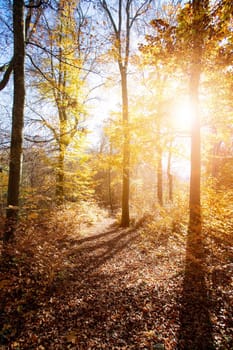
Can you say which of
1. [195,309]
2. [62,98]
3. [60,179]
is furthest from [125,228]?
[62,98]

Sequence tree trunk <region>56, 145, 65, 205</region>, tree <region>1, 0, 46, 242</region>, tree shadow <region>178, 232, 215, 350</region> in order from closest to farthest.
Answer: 1. tree shadow <region>178, 232, 215, 350</region>
2. tree <region>1, 0, 46, 242</region>
3. tree trunk <region>56, 145, 65, 205</region>

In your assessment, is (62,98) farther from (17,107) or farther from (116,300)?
(116,300)

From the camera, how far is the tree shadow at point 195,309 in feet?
7.59

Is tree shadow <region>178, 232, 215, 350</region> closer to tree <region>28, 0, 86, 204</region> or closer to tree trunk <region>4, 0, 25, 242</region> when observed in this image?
tree trunk <region>4, 0, 25, 242</region>

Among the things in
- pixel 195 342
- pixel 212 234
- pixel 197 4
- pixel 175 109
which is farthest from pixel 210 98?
pixel 195 342

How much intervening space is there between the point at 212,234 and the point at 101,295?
385cm

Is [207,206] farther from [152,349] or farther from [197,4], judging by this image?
[197,4]

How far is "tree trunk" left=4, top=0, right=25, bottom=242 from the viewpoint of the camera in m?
4.59

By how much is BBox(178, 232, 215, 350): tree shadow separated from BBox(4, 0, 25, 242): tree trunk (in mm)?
4280

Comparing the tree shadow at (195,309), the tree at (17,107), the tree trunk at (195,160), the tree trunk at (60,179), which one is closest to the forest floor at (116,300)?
the tree shadow at (195,309)

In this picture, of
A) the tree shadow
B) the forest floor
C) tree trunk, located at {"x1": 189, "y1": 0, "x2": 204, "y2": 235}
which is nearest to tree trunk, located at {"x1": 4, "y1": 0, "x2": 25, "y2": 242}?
the forest floor

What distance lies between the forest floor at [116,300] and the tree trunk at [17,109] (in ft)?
4.37

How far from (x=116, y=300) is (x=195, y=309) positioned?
4.44ft

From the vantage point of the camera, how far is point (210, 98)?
20.6 ft
